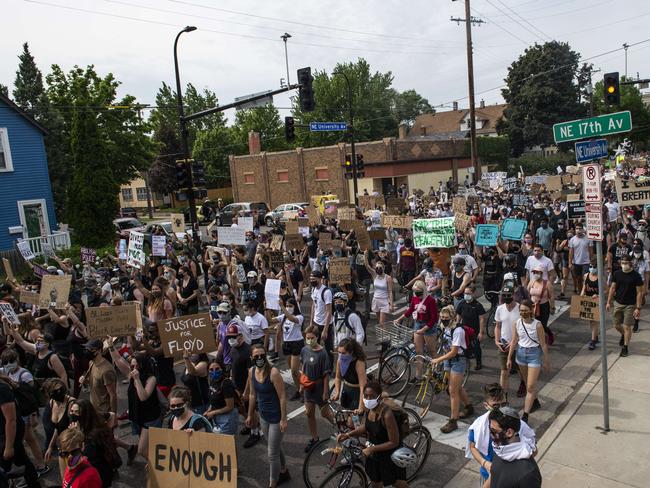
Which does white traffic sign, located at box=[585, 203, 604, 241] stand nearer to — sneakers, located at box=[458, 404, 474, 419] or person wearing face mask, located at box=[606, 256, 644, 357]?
sneakers, located at box=[458, 404, 474, 419]

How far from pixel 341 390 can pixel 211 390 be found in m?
1.68

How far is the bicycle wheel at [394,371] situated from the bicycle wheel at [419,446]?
208cm

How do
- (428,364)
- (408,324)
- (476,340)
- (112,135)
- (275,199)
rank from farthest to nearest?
(275,199) < (112,135) < (408,324) < (476,340) < (428,364)

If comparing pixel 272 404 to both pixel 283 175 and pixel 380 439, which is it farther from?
pixel 283 175

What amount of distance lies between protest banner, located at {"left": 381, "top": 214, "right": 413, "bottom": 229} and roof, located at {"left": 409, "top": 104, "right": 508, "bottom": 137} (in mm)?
64087

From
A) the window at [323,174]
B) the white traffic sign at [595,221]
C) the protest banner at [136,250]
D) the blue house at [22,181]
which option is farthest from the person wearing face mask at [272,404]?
the window at [323,174]

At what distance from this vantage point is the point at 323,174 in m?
45.6

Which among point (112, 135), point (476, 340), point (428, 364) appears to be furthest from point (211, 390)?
point (112, 135)

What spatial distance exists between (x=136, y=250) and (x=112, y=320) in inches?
219

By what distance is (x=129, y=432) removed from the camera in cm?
787

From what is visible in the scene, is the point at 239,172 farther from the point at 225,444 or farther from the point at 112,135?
the point at 225,444

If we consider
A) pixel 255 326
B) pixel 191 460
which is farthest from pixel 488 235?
pixel 191 460

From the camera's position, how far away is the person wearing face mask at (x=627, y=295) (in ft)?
29.1

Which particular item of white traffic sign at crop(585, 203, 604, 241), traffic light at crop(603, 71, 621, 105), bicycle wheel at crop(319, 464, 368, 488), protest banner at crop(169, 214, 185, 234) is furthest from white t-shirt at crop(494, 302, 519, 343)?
protest banner at crop(169, 214, 185, 234)
